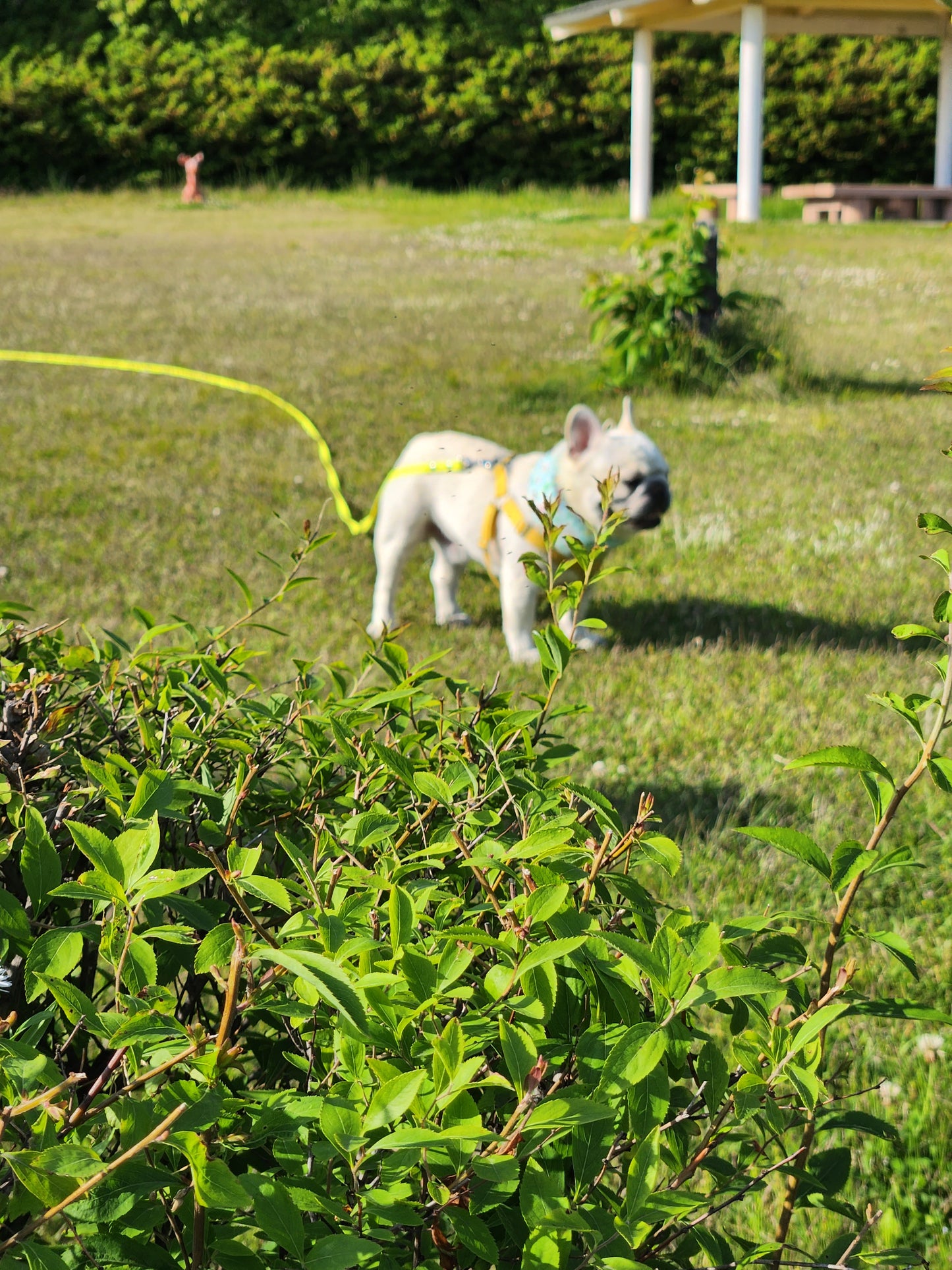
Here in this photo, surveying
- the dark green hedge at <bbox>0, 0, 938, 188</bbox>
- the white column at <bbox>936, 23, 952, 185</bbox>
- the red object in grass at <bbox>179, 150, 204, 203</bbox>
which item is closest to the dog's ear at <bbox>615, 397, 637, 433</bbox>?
the white column at <bbox>936, 23, 952, 185</bbox>

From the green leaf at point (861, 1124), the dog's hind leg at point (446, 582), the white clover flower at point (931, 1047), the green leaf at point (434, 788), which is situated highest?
the green leaf at point (434, 788)

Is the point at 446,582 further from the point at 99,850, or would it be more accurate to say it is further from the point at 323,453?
the point at 99,850

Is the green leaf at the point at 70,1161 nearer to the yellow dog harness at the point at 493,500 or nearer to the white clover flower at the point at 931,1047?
the white clover flower at the point at 931,1047

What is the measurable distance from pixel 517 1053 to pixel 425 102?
77.3ft

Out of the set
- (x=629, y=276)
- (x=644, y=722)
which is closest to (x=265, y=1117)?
(x=644, y=722)

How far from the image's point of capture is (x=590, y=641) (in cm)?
391

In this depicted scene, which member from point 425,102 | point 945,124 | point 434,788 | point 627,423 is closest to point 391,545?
point 627,423

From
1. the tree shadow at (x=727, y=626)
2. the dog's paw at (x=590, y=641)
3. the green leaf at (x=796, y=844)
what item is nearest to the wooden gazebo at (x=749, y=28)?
the tree shadow at (x=727, y=626)

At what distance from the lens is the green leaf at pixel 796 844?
2.71ft

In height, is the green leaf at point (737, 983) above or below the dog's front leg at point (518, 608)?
above

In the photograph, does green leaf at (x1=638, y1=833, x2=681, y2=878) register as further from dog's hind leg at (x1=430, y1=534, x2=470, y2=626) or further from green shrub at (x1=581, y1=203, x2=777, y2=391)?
green shrub at (x1=581, y1=203, x2=777, y2=391)

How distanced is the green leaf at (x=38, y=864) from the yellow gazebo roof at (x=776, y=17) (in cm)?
1863

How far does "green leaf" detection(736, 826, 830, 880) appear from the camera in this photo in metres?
0.82

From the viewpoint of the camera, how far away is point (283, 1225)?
0.68 meters
